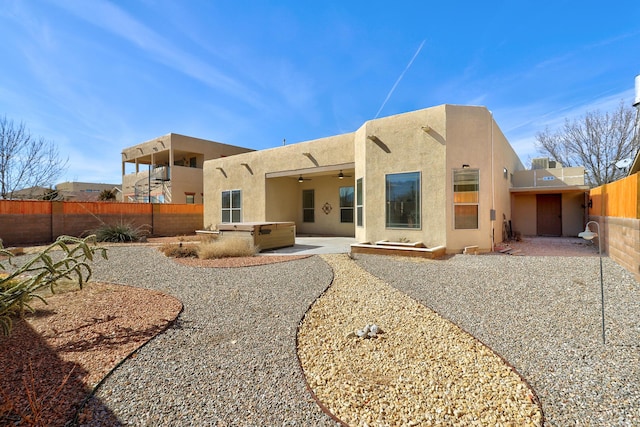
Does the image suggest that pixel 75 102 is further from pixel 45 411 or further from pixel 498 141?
pixel 498 141

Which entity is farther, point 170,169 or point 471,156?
point 170,169

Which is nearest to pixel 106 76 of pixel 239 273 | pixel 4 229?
pixel 4 229

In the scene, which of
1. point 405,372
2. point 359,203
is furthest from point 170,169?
point 405,372

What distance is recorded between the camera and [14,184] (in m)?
12.9

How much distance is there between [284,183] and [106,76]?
8307 mm

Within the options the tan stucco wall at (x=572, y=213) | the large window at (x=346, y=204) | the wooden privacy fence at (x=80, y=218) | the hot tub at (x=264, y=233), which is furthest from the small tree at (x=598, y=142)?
the wooden privacy fence at (x=80, y=218)

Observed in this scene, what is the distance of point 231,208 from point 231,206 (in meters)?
0.11

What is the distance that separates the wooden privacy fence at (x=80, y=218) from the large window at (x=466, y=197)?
48.6 feet

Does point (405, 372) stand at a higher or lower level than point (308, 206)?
lower

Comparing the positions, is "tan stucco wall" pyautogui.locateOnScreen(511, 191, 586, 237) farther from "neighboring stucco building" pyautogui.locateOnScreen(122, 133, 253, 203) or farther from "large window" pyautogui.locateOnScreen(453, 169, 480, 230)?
"neighboring stucco building" pyautogui.locateOnScreen(122, 133, 253, 203)

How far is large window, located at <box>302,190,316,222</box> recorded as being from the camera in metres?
15.8

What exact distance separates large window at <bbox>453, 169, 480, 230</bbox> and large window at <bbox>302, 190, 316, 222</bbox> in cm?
810

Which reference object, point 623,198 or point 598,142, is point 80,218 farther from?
point 598,142

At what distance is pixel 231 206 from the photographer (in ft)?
52.9
